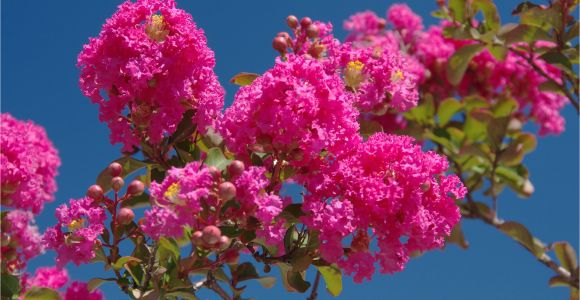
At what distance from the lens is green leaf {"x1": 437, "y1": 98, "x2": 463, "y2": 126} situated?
339 cm

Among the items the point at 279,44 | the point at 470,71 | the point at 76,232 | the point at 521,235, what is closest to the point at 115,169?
the point at 76,232

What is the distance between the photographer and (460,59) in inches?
111

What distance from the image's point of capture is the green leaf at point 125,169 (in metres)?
1.72

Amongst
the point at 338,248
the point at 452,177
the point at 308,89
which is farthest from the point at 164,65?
the point at 452,177

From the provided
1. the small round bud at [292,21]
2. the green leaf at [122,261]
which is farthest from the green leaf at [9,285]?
the small round bud at [292,21]

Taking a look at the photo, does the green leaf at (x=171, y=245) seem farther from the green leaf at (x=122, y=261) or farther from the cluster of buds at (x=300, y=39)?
the cluster of buds at (x=300, y=39)

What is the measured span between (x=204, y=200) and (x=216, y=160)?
8.2 inches

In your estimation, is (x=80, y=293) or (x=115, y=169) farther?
(x=80, y=293)

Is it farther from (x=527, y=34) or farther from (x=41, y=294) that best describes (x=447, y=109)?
(x=41, y=294)

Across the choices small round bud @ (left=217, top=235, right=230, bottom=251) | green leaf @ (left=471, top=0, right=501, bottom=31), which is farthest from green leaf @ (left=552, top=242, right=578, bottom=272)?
small round bud @ (left=217, top=235, right=230, bottom=251)

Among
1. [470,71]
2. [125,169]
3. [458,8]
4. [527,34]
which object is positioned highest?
[470,71]

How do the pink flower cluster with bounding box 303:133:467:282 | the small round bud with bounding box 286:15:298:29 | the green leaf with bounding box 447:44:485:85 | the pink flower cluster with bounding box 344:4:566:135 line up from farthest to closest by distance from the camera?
the pink flower cluster with bounding box 344:4:566:135
the green leaf with bounding box 447:44:485:85
the small round bud with bounding box 286:15:298:29
the pink flower cluster with bounding box 303:133:467:282

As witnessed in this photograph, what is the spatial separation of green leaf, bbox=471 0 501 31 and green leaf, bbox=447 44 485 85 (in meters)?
0.09

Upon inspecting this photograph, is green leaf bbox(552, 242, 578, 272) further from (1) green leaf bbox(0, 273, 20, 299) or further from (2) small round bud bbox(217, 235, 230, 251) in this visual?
(1) green leaf bbox(0, 273, 20, 299)
